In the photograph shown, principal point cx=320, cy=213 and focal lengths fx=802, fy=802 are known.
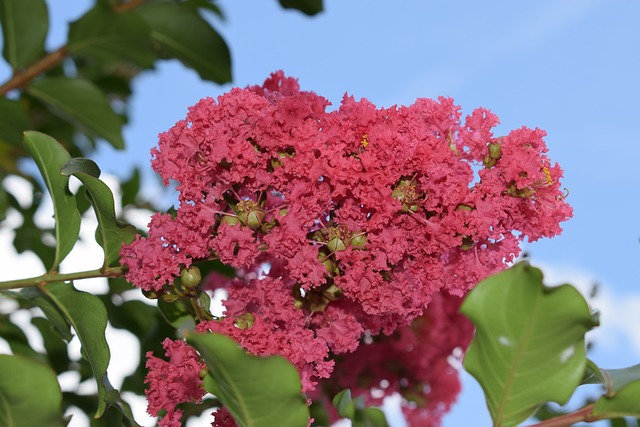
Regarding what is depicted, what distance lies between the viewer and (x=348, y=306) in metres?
1.61

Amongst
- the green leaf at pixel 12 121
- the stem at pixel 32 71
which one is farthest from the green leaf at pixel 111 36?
the green leaf at pixel 12 121

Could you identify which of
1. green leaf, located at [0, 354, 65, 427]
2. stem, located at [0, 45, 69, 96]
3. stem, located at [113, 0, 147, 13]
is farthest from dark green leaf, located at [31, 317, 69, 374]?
green leaf, located at [0, 354, 65, 427]

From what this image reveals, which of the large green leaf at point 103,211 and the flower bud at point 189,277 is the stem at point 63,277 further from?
the flower bud at point 189,277

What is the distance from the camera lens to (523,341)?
1.17m

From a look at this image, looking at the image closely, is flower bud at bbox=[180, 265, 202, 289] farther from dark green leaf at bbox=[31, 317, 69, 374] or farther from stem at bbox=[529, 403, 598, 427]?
dark green leaf at bbox=[31, 317, 69, 374]

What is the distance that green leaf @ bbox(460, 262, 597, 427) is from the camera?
3.63 ft

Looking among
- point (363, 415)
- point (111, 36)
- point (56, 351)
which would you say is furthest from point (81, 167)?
point (56, 351)

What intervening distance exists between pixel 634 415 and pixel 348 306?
58 centimetres

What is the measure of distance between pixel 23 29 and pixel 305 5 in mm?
877

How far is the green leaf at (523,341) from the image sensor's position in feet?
3.63

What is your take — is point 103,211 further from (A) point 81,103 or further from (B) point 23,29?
(B) point 23,29

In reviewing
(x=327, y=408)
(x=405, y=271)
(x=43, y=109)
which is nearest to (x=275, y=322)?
(x=405, y=271)

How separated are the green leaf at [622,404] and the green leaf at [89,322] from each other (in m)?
0.87

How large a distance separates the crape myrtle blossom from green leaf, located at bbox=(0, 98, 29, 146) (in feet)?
3.26
